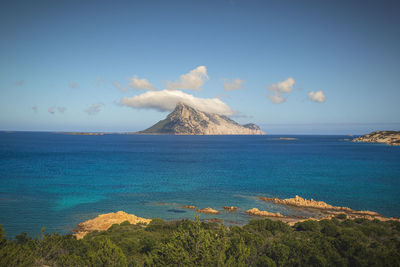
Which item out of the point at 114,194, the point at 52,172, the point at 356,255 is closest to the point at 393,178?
the point at 356,255

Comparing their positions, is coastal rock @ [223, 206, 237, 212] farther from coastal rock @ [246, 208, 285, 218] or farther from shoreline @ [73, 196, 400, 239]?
coastal rock @ [246, 208, 285, 218]

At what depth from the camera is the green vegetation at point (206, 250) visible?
39.4 feet

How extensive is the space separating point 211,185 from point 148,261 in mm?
37710

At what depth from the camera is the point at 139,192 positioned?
144 ft

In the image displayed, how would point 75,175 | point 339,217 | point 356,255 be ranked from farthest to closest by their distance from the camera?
point 75,175 < point 339,217 < point 356,255

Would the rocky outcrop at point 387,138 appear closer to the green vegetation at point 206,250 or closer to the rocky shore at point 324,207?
the rocky shore at point 324,207

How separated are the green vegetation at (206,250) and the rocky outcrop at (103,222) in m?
6.94

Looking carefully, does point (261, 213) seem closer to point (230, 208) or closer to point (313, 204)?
point (230, 208)

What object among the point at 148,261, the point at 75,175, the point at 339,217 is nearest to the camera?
the point at 148,261

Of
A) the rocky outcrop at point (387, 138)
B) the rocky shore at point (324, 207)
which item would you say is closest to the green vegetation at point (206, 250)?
the rocky shore at point (324, 207)

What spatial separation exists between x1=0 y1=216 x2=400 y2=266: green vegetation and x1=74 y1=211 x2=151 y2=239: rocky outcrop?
22.8 feet

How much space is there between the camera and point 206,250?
40.1ft

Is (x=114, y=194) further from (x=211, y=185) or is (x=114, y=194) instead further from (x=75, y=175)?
(x=75, y=175)

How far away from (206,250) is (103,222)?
20.1m
